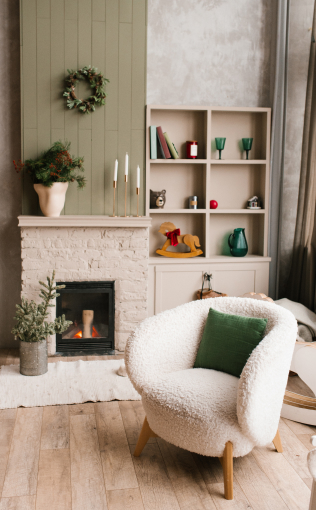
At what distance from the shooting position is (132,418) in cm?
258

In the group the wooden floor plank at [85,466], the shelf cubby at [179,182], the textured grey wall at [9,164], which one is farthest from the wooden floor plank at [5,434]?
the shelf cubby at [179,182]

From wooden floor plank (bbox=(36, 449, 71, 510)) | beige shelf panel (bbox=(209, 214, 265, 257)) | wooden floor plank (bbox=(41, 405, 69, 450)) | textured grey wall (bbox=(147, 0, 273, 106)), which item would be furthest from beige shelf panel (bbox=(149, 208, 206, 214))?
wooden floor plank (bbox=(36, 449, 71, 510))

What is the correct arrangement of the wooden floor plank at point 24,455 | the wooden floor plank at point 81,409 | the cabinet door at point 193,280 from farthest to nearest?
the cabinet door at point 193,280, the wooden floor plank at point 81,409, the wooden floor plank at point 24,455

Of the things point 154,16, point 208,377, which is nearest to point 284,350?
point 208,377

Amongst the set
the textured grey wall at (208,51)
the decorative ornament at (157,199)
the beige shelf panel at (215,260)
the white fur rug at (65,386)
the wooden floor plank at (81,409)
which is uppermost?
the textured grey wall at (208,51)

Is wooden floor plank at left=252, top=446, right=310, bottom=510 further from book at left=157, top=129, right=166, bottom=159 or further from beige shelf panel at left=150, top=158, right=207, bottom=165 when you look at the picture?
book at left=157, top=129, right=166, bottom=159

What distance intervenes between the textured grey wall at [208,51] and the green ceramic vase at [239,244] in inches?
44.2

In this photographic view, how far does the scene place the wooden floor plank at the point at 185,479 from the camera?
1.86 metres

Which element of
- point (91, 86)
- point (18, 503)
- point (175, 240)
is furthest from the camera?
point (175, 240)


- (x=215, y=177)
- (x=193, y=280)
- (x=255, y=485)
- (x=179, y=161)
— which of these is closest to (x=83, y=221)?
(x=179, y=161)

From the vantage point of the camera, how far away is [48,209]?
343 centimetres

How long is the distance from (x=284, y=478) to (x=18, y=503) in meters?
1.14

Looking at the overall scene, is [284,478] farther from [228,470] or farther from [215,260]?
[215,260]

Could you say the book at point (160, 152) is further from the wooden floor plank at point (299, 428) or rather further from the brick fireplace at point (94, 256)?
the wooden floor plank at point (299, 428)
